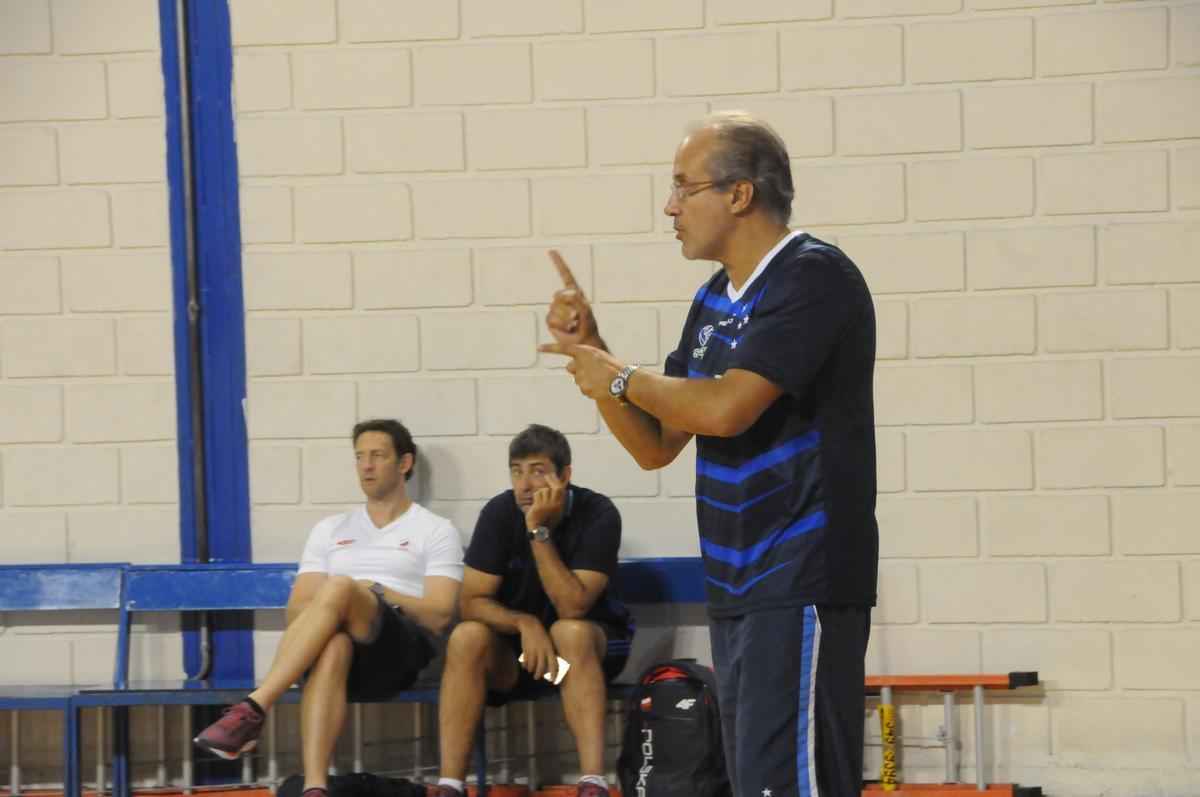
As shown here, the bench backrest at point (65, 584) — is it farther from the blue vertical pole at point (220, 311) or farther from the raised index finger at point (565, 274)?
the raised index finger at point (565, 274)

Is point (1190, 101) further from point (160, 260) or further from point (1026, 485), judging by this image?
point (160, 260)

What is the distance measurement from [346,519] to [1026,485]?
2.14m

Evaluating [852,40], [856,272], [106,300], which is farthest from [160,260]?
[856,272]

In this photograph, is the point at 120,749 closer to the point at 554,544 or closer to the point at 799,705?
the point at 554,544

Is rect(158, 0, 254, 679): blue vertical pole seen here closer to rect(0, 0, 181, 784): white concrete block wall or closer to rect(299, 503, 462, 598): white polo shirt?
rect(0, 0, 181, 784): white concrete block wall

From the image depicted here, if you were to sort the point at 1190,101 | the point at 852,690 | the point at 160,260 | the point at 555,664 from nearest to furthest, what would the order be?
the point at 852,690, the point at 555,664, the point at 1190,101, the point at 160,260

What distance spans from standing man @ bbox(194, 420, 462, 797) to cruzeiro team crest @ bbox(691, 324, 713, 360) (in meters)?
2.16

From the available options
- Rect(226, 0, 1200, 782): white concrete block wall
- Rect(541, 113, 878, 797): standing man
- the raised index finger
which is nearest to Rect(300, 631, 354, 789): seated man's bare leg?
Rect(226, 0, 1200, 782): white concrete block wall

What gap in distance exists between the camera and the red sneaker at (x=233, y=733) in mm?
4152

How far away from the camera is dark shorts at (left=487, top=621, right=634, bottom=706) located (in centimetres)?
459

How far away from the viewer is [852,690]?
93.5 inches

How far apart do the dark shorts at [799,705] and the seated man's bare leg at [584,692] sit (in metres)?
2.08

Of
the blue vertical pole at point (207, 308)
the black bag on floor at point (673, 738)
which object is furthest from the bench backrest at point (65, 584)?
the black bag on floor at point (673, 738)

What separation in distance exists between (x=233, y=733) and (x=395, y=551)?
2.69 feet
